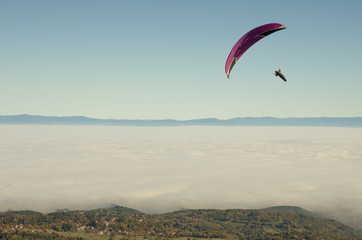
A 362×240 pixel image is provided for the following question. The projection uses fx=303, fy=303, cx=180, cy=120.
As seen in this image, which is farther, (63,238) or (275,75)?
(63,238)

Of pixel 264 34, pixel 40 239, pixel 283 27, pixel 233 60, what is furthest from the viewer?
pixel 40 239

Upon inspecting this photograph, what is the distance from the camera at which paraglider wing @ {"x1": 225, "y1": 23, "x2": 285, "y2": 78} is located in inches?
2227

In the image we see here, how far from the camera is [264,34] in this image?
57812 mm

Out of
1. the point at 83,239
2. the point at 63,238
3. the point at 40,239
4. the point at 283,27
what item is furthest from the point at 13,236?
the point at 283,27

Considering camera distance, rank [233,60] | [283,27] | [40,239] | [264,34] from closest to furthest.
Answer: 1. [283,27]
2. [264,34]
3. [233,60]
4. [40,239]

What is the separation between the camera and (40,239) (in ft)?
639

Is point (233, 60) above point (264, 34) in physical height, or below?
below

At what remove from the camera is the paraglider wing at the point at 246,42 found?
5656 centimetres

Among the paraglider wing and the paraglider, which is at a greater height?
the paraglider wing

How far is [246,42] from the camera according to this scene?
6044 cm

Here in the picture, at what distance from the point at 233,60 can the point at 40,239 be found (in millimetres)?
189370

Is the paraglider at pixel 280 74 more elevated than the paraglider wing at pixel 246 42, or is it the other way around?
the paraglider wing at pixel 246 42

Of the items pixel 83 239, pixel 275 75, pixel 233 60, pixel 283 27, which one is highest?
pixel 283 27

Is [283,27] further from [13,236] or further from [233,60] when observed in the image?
[13,236]
